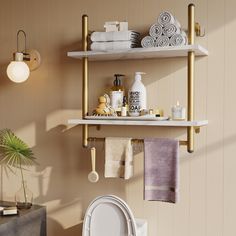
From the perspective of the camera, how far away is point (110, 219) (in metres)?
2.33

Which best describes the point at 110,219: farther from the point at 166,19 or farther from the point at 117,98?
the point at 166,19

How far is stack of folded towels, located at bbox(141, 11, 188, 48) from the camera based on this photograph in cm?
217

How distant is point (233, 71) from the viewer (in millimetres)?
2271

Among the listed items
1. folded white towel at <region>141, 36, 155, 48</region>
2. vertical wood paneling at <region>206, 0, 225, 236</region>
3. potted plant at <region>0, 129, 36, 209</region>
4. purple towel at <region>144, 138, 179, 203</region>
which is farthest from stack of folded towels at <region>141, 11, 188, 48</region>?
potted plant at <region>0, 129, 36, 209</region>

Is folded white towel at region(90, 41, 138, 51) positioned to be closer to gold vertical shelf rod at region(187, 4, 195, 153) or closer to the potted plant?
gold vertical shelf rod at region(187, 4, 195, 153)

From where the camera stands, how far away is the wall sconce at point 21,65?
254 cm

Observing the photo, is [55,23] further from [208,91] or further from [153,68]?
[208,91]

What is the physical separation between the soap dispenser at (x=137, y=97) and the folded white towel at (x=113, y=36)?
204mm

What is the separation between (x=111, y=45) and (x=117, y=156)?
0.61m

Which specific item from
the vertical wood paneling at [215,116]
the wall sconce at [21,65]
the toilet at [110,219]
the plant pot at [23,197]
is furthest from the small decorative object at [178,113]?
the plant pot at [23,197]

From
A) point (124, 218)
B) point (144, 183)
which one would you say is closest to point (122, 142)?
point (144, 183)

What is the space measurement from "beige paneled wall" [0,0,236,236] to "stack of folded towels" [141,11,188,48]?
21 centimetres

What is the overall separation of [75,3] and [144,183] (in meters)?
1.18

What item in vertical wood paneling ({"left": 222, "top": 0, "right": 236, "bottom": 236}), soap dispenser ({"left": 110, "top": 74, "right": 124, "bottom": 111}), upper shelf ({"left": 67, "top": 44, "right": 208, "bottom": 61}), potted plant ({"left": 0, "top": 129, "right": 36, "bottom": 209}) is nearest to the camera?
upper shelf ({"left": 67, "top": 44, "right": 208, "bottom": 61})
